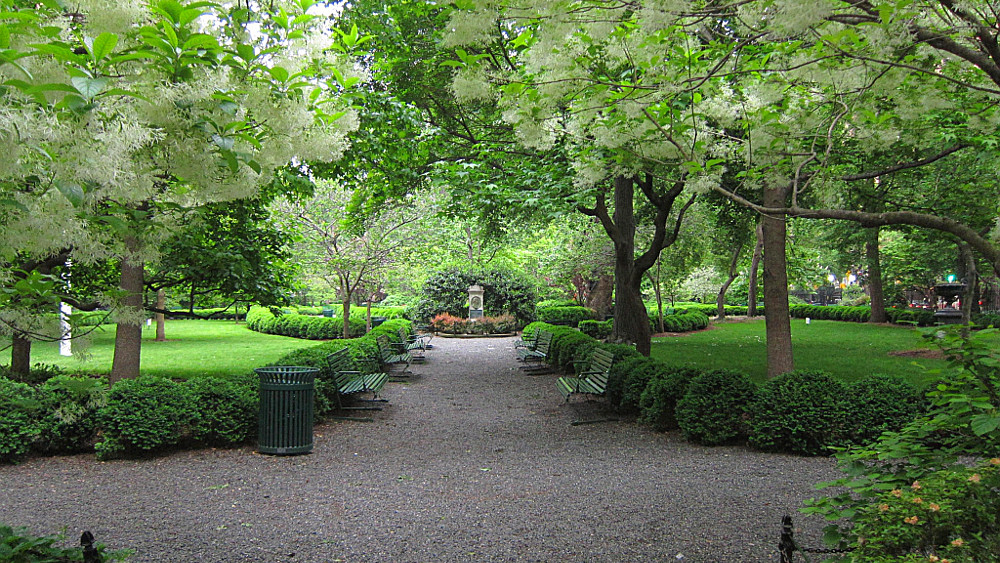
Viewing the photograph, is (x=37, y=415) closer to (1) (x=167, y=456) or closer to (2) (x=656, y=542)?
(1) (x=167, y=456)

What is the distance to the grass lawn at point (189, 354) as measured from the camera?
1291 centimetres

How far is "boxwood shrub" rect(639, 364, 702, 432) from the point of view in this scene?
289 inches

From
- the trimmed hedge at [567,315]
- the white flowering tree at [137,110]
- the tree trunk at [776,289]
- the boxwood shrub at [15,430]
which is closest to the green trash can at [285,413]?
the boxwood shrub at [15,430]

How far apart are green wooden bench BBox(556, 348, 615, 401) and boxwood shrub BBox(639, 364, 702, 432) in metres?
0.69

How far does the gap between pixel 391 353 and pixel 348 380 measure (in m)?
4.54

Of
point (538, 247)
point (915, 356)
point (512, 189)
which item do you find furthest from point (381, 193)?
point (538, 247)

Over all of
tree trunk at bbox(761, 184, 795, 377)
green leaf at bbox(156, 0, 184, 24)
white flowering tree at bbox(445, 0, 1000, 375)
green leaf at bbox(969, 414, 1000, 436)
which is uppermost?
white flowering tree at bbox(445, 0, 1000, 375)

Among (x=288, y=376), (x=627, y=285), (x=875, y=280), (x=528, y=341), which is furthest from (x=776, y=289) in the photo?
(x=875, y=280)

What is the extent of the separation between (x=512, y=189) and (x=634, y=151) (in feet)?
15.4

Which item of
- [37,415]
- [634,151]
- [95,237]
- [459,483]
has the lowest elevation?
[459,483]

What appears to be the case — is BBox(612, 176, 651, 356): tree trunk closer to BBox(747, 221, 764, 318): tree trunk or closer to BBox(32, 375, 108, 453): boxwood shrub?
BBox(32, 375, 108, 453): boxwood shrub

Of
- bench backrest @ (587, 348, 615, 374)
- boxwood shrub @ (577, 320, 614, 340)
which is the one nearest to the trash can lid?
bench backrest @ (587, 348, 615, 374)

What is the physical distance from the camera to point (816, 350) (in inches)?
629

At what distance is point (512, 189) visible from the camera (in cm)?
1015
